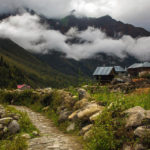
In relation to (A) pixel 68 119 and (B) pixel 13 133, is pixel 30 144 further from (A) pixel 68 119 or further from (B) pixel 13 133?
(A) pixel 68 119

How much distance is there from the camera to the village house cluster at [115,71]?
4087 centimetres

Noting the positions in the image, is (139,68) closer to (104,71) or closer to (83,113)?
(104,71)

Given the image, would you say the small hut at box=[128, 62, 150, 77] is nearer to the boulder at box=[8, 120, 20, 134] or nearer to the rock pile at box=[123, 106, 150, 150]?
the boulder at box=[8, 120, 20, 134]

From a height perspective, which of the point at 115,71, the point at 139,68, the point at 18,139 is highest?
the point at 139,68

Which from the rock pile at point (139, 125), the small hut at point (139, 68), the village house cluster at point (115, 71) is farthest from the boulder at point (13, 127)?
the small hut at point (139, 68)

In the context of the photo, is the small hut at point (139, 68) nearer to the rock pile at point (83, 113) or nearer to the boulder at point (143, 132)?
the rock pile at point (83, 113)

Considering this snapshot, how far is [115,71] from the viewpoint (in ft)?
160

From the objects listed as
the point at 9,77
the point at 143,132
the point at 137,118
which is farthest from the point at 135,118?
the point at 9,77

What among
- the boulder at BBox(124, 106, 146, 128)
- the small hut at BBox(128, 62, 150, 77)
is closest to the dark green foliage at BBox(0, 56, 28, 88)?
the small hut at BBox(128, 62, 150, 77)

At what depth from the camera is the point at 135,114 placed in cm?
539

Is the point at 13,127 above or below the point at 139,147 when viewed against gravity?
below

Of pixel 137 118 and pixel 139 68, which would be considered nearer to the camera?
pixel 137 118

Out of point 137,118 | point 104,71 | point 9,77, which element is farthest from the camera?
point 9,77

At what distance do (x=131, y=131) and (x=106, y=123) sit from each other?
3.16ft
